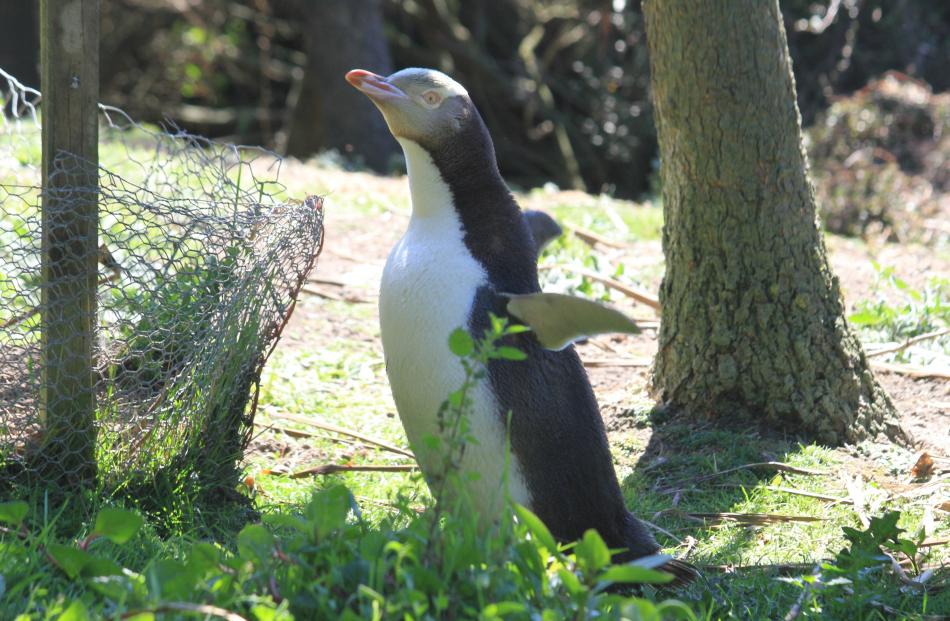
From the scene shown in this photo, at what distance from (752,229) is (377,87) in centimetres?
174

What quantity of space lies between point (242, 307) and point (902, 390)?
300cm

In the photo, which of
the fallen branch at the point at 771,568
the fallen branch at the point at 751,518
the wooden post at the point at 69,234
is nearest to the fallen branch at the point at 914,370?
the fallen branch at the point at 751,518

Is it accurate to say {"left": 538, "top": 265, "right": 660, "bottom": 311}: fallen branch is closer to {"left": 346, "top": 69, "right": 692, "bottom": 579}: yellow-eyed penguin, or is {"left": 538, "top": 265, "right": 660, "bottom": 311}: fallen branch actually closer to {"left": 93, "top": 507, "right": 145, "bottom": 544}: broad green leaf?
{"left": 346, "top": 69, "right": 692, "bottom": 579}: yellow-eyed penguin

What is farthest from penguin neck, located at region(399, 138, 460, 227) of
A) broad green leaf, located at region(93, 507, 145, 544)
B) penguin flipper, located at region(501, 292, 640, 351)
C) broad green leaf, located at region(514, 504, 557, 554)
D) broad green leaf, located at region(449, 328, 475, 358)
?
broad green leaf, located at region(93, 507, 145, 544)

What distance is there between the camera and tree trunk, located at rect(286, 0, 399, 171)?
442 inches

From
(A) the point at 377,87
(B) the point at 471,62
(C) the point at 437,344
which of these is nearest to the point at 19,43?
(B) the point at 471,62

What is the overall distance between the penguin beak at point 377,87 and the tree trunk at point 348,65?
8.08m

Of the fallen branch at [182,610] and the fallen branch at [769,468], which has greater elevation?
the fallen branch at [182,610]

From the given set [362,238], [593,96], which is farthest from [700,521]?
[593,96]

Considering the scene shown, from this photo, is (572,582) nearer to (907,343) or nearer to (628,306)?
(907,343)

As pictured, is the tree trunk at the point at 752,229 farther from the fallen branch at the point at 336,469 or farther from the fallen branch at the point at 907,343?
the fallen branch at the point at 336,469

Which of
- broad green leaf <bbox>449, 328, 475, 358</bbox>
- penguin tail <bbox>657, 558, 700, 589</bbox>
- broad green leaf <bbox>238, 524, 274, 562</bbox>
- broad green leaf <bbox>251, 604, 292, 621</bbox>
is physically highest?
broad green leaf <bbox>449, 328, 475, 358</bbox>

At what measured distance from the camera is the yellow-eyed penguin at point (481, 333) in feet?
9.57

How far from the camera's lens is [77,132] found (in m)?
3.12
